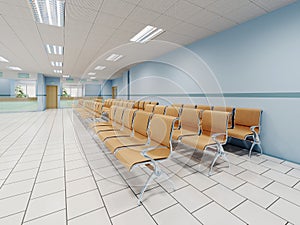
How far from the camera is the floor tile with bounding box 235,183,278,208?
60.0 inches

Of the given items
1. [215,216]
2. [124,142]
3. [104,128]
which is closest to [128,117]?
[104,128]

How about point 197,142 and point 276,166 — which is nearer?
point 197,142

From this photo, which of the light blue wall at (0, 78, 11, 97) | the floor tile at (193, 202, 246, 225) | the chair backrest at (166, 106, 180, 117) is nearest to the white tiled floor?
the floor tile at (193, 202, 246, 225)

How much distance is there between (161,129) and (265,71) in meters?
2.47

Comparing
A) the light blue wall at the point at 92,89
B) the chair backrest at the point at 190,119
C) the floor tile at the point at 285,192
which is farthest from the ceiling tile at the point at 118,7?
the light blue wall at the point at 92,89

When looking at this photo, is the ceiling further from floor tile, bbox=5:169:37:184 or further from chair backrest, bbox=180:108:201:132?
floor tile, bbox=5:169:37:184

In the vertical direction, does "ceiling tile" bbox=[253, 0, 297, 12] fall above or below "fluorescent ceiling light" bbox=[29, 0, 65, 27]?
above

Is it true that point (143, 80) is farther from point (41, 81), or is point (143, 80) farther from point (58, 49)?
point (41, 81)

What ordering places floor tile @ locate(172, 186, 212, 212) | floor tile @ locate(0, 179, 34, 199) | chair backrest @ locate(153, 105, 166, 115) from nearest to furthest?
floor tile @ locate(172, 186, 212, 212) < floor tile @ locate(0, 179, 34, 199) < chair backrest @ locate(153, 105, 166, 115)

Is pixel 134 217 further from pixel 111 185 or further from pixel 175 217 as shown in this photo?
pixel 111 185

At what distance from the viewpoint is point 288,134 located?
254cm

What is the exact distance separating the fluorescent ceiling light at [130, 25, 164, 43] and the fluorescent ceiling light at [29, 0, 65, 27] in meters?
1.67

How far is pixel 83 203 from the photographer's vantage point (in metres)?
1.50

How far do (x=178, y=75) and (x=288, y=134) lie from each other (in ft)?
10.4
